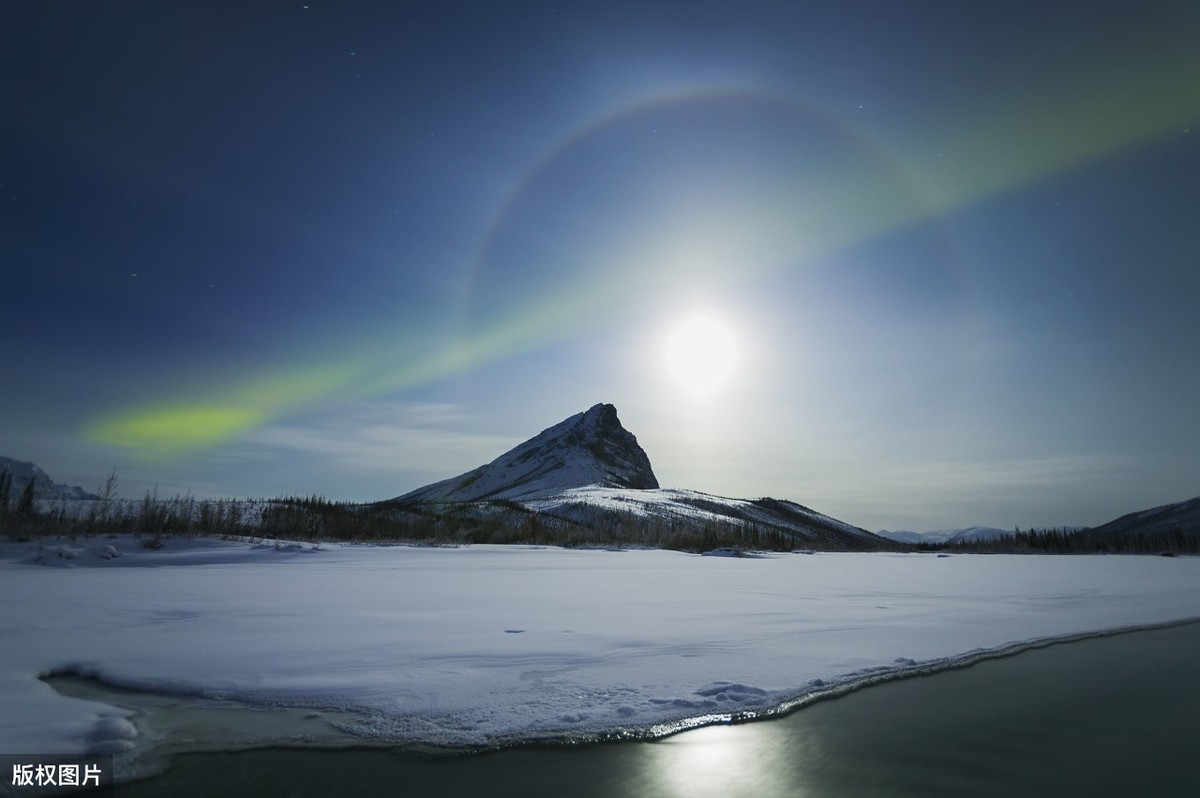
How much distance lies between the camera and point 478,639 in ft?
A: 17.1

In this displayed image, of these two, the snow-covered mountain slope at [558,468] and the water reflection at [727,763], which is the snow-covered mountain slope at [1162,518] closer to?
the snow-covered mountain slope at [558,468]

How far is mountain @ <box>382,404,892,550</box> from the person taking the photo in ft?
110

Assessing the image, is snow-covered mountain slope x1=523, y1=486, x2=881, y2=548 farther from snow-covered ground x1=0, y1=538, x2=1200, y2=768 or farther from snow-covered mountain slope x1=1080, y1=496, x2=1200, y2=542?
snow-covered mountain slope x1=1080, y1=496, x2=1200, y2=542

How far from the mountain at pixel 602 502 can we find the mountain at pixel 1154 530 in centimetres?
1508

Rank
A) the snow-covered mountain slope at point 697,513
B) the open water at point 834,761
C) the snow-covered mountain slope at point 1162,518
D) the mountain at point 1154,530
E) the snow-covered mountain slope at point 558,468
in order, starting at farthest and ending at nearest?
the snow-covered mountain slope at point 558,468 → the snow-covered mountain slope at point 1162,518 → the snow-covered mountain slope at point 697,513 → the mountain at point 1154,530 → the open water at point 834,761

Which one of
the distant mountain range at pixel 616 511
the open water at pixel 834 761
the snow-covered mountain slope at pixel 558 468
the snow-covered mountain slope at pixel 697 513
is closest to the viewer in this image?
the open water at pixel 834 761

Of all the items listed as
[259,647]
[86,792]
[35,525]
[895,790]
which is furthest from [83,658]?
[35,525]

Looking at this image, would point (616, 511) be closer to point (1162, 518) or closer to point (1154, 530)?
point (1154, 530)

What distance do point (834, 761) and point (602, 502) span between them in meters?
63.7

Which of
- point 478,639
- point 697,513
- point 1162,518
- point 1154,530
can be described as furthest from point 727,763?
point 1162,518

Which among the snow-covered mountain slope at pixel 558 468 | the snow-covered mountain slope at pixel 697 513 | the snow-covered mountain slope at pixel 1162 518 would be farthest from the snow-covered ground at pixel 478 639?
the snow-covered mountain slope at pixel 1162 518

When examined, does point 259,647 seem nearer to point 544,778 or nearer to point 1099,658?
point 544,778

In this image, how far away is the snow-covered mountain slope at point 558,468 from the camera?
472 feet

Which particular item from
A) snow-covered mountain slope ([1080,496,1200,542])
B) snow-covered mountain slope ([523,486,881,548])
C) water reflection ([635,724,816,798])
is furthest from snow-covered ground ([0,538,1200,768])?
snow-covered mountain slope ([1080,496,1200,542])
